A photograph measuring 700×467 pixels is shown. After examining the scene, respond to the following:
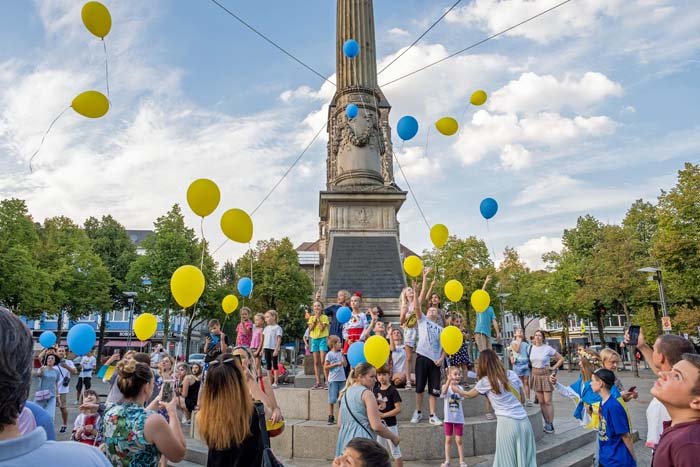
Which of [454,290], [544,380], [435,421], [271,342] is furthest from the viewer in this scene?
[271,342]

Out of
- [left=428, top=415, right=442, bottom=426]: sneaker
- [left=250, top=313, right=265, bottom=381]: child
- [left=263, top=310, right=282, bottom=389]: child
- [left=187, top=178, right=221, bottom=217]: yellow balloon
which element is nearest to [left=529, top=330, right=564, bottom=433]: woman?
[left=428, top=415, right=442, bottom=426]: sneaker

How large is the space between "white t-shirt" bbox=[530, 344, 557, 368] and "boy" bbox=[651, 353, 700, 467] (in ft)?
23.1

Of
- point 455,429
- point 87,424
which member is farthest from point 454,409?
point 87,424

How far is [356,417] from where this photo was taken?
448 cm

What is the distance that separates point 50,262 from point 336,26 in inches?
1143

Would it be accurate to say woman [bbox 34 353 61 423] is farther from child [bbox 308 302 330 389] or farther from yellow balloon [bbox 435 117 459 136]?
yellow balloon [bbox 435 117 459 136]

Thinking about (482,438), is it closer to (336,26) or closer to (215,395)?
(215,395)

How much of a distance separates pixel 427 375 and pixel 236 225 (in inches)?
161

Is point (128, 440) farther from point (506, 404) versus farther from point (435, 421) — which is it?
point (435, 421)

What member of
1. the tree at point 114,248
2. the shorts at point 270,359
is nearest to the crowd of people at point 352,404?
the shorts at point 270,359

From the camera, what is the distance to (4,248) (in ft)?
86.7

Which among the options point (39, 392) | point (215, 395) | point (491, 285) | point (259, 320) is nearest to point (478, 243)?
point (491, 285)

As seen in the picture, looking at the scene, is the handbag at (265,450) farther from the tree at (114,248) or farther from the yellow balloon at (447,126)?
the tree at (114,248)

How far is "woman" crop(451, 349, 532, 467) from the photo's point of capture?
4.88 meters
